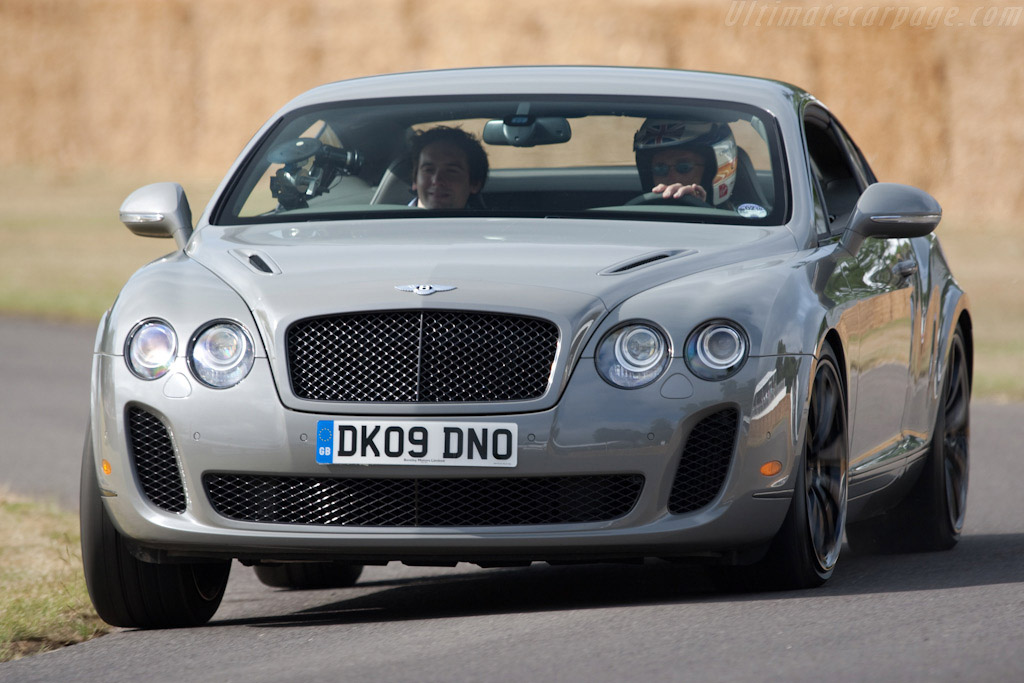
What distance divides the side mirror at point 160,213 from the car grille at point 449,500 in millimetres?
1348

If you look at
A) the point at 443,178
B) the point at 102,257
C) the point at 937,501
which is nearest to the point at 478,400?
the point at 443,178

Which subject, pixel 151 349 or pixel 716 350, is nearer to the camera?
pixel 716 350

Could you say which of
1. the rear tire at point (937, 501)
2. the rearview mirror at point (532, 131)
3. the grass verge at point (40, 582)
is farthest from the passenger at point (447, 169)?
the rear tire at point (937, 501)

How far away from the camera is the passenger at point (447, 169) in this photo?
20.9ft

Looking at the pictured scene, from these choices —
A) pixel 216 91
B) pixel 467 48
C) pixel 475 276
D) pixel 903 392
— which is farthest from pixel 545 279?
pixel 216 91

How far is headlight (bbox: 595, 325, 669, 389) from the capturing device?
5043 mm

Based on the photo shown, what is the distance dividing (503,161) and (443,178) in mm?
251

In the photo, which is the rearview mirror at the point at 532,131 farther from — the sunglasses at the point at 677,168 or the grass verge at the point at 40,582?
the grass verge at the point at 40,582

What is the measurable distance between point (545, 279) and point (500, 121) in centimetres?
152

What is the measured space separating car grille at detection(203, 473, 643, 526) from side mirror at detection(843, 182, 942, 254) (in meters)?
1.49

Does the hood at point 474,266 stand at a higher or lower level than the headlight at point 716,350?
higher

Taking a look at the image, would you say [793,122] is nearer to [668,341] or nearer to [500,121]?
[500,121]

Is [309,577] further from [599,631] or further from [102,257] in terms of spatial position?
[102,257]

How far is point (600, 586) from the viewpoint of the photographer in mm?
6105
